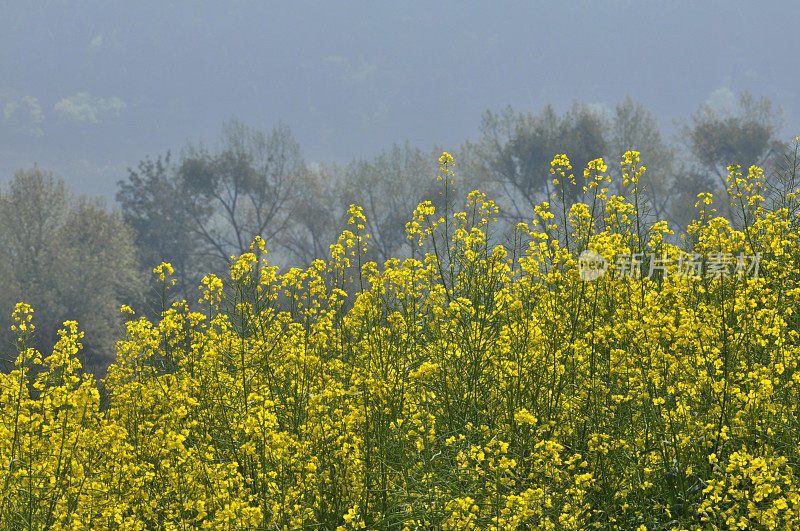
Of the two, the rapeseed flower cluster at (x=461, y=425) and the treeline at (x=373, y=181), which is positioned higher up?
the treeline at (x=373, y=181)

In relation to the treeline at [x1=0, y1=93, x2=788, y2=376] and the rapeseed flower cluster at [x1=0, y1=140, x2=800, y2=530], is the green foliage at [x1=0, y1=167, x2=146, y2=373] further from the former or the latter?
the rapeseed flower cluster at [x1=0, y1=140, x2=800, y2=530]

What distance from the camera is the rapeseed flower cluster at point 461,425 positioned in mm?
A: 4566

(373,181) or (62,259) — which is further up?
(373,181)

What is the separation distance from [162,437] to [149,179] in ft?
164

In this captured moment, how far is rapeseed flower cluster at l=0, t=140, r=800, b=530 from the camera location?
4.57 meters

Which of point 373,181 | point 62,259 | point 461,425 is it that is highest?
point 373,181

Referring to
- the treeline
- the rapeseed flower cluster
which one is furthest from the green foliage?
the rapeseed flower cluster

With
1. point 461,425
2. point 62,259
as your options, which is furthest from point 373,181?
point 461,425

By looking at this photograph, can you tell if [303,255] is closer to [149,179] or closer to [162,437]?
[149,179]

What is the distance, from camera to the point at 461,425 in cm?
543

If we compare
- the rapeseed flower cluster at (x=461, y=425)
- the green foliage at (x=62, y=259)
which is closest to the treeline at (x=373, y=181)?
the green foliage at (x=62, y=259)

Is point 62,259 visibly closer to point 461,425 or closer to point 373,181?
point 373,181

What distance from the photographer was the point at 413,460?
5.23 metres

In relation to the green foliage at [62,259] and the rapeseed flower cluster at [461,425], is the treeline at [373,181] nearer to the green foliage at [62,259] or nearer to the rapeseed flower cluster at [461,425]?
the green foliage at [62,259]
